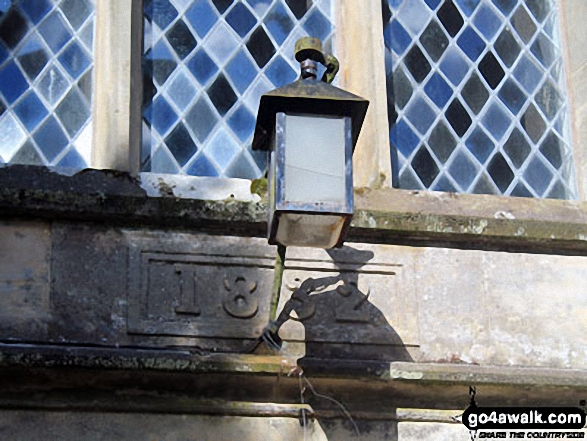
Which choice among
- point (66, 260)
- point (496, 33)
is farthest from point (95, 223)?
point (496, 33)

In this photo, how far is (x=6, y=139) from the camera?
5625 mm

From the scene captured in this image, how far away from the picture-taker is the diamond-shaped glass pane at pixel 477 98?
5910mm

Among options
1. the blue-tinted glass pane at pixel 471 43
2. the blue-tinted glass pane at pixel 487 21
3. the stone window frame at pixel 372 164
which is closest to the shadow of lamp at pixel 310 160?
the stone window frame at pixel 372 164

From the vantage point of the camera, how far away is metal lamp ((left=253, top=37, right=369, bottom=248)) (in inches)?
184

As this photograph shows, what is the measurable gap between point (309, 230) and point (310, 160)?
204 mm

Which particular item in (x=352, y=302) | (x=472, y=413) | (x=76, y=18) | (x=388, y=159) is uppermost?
(x=76, y=18)

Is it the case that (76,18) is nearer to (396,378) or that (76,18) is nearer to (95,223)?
(95,223)

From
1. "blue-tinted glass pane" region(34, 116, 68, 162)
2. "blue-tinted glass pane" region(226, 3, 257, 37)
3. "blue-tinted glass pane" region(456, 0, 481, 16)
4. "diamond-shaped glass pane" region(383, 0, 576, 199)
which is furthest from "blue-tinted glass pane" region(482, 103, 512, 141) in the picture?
"blue-tinted glass pane" region(34, 116, 68, 162)

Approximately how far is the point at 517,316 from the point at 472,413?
0.39 m

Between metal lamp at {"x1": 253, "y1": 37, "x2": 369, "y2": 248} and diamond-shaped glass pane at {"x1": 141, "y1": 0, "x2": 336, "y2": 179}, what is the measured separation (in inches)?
32.7

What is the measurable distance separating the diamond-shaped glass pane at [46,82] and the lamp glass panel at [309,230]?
3.60 ft

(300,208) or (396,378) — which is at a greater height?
(300,208)

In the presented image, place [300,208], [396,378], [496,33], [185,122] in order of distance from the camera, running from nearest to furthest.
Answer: [300,208] → [396,378] → [185,122] → [496,33]

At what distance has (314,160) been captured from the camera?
15.6 feet
